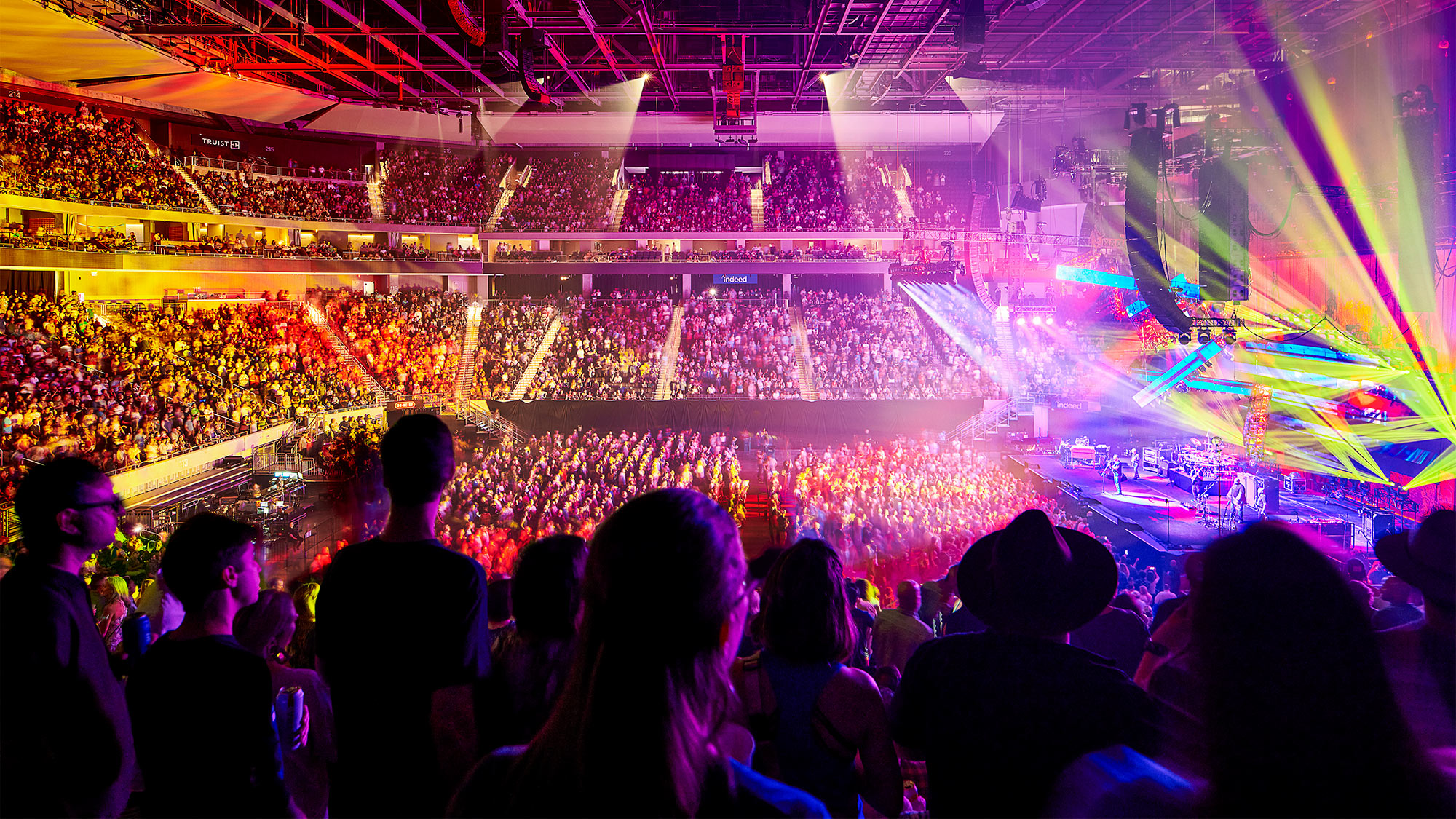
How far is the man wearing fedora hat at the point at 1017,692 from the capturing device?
64.9 inches

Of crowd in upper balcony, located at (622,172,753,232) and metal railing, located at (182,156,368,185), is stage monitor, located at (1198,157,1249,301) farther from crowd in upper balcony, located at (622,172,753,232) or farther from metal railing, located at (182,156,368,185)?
metal railing, located at (182,156,368,185)

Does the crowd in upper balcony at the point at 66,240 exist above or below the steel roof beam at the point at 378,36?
below

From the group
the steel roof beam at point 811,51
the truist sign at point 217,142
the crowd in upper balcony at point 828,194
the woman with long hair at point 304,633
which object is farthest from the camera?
the crowd in upper balcony at point 828,194

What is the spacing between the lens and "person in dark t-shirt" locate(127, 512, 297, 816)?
192 cm

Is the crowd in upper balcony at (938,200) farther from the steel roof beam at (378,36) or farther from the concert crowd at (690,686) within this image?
the concert crowd at (690,686)

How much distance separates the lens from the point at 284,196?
84.3 ft

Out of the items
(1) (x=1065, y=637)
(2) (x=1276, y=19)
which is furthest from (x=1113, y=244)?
(1) (x=1065, y=637)

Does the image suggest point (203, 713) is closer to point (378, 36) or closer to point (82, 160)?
point (378, 36)

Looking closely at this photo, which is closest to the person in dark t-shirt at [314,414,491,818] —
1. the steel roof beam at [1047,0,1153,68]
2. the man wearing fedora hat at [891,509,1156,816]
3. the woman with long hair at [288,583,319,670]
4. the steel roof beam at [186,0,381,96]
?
the woman with long hair at [288,583,319,670]

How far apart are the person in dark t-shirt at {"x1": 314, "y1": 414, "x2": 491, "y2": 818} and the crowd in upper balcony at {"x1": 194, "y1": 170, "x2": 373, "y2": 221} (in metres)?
26.6

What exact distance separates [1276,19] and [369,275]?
26.5 m

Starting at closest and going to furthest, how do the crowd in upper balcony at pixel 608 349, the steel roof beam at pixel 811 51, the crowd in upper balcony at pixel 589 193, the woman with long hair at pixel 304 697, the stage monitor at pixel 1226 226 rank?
the woman with long hair at pixel 304 697
the stage monitor at pixel 1226 226
the steel roof beam at pixel 811 51
the crowd in upper balcony at pixel 608 349
the crowd in upper balcony at pixel 589 193

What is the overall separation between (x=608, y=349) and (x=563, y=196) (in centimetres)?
926

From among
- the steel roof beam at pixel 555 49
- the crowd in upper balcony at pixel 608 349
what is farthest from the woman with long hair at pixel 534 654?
the crowd in upper balcony at pixel 608 349
